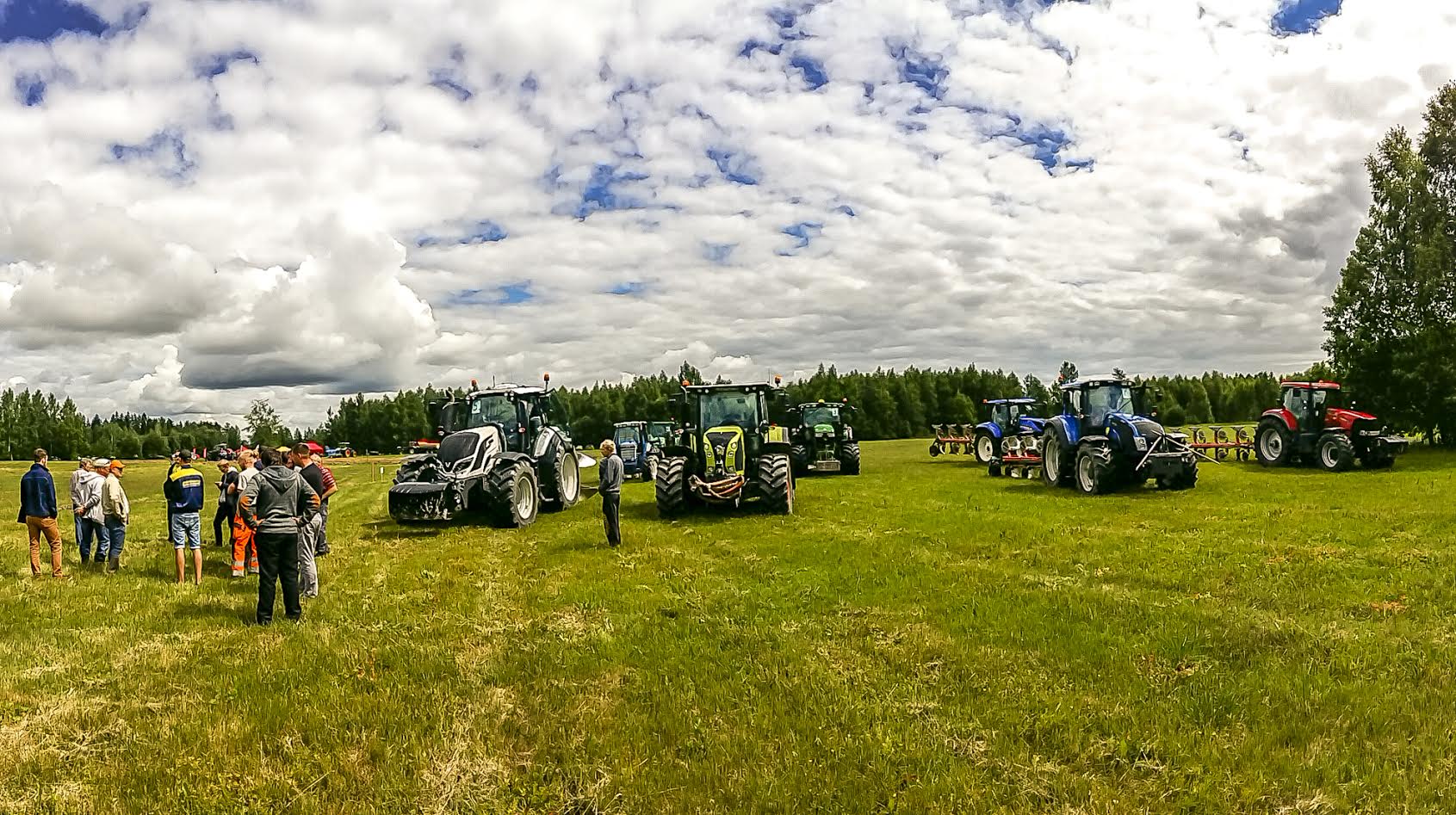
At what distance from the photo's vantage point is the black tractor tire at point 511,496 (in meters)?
13.6

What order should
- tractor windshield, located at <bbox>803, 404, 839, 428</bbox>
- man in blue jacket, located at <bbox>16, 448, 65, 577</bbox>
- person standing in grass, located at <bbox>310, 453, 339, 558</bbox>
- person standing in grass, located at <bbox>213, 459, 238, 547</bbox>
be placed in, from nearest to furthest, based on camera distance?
1. man in blue jacket, located at <bbox>16, 448, 65, 577</bbox>
2. person standing in grass, located at <bbox>213, 459, 238, 547</bbox>
3. person standing in grass, located at <bbox>310, 453, 339, 558</bbox>
4. tractor windshield, located at <bbox>803, 404, 839, 428</bbox>

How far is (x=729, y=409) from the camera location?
1540 cm

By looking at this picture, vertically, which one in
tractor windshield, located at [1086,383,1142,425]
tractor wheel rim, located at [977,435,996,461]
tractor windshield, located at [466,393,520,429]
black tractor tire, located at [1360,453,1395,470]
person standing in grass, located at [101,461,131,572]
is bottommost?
black tractor tire, located at [1360,453,1395,470]

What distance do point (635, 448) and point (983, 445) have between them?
1030 centimetres

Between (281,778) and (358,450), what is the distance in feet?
330

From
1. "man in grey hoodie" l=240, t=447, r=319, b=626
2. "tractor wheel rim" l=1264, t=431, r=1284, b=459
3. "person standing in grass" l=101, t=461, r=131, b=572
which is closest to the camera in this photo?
"man in grey hoodie" l=240, t=447, r=319, b=626

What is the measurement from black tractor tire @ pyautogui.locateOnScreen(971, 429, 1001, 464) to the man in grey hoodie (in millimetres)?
20865

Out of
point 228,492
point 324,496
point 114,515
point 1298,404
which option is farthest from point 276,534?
point 1298,404

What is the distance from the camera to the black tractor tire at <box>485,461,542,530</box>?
1355 centimetres

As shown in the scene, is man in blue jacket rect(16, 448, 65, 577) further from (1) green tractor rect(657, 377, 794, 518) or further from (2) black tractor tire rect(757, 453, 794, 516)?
(2) black tractor tire rect(757, 453, 794, 516)

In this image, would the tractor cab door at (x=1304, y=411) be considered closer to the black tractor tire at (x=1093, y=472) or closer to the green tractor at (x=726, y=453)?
the black tractor tire at (x=1093, y=472)

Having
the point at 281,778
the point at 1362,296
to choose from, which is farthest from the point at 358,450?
the point at 281,778

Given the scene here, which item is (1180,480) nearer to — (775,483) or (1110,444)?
(1110,444)

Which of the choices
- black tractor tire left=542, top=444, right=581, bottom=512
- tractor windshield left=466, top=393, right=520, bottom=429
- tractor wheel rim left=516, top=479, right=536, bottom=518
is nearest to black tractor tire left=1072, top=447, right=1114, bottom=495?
black tractor tire left=542, top=444, right=581, bottom=512
